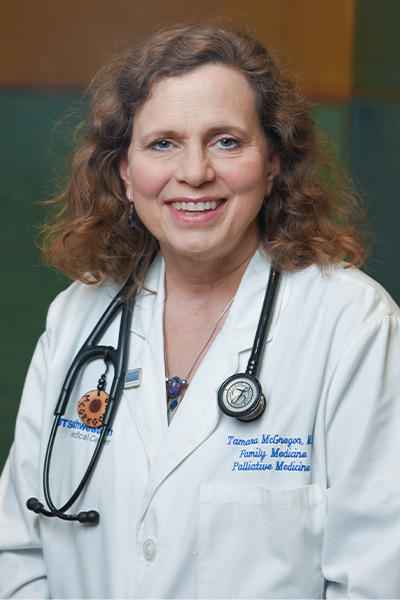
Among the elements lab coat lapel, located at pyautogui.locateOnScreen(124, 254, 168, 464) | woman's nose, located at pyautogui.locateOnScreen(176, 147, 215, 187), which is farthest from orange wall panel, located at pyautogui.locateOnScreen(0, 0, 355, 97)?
woman's nose, located at pyautogui.locateOnScreen(176, 147, 215, 187)

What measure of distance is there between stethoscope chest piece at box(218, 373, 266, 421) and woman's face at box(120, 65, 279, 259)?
0.27 metres

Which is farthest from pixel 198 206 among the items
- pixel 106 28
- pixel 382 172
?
pixel 106 28

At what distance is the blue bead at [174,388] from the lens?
158 centimetres

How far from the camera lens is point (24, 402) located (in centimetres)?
173

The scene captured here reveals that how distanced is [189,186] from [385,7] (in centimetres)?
175

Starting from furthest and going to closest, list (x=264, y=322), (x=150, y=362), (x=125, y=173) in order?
(x=125, y=173)
(x=150, y=362)
(x=264, y=322)

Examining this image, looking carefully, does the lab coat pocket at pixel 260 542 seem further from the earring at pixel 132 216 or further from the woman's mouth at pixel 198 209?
the earring at pixel 132 216

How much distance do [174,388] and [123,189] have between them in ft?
1.62

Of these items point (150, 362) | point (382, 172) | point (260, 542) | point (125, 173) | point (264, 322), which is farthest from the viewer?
point (382, 172)

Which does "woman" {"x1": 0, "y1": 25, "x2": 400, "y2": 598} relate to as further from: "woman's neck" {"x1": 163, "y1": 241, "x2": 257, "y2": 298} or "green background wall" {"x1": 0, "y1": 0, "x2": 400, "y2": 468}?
"green background wall" {"x1": 0, "y1": 0, "x2": 400, "y2": 468}

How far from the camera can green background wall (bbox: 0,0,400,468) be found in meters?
2.86

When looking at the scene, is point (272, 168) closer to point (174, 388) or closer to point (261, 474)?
point (174, 388)

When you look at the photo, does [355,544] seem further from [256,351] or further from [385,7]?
[385,7]

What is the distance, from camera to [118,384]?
1.58 metres
